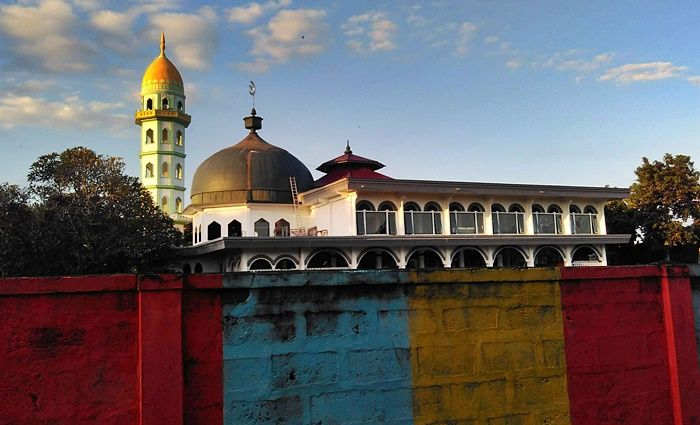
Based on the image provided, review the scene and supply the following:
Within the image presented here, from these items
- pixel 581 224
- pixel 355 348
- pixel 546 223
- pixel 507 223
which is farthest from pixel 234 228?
pixel 355 348

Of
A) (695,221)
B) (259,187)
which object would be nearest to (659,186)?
(695,221)

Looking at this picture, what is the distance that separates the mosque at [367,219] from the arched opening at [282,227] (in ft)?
0.20

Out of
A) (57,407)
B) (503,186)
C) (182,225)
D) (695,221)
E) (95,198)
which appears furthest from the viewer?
(182,225)

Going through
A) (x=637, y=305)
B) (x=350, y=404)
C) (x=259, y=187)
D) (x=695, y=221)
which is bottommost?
(x=350, y=404)

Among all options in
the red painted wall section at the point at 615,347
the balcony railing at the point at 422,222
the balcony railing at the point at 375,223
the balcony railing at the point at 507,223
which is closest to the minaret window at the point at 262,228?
the balcony railing at the point at 375,223

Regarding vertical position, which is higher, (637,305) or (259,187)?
(259,187)

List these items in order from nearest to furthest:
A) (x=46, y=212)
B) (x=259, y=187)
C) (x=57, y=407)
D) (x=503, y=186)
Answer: (x=57, y=407) → (x=46, y=212) → (x=503, y=186) → (x=259, y=187)

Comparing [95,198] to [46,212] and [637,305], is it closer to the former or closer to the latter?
[46,212]

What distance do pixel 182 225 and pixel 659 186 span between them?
38922 mm

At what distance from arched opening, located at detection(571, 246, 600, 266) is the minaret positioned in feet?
118

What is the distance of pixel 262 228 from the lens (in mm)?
39188

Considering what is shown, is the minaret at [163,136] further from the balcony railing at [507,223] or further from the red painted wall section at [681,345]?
the red painted wall section at [681,345]

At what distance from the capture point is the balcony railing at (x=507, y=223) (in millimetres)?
36781

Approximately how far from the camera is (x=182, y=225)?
190ft
